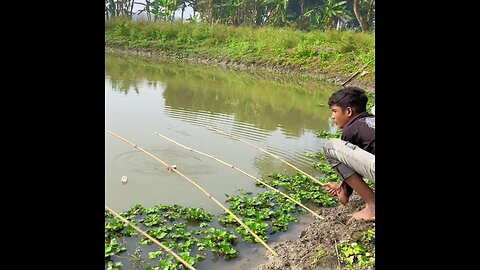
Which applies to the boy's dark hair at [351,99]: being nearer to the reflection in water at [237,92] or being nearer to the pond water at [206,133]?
the pond water at [206,133]

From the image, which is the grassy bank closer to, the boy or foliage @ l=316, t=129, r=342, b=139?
foliage @ l=316, t=129, r=342, b=139

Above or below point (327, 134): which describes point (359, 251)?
above

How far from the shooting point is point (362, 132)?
3283 millimetres

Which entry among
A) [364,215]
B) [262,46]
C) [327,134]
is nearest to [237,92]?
[327,134]

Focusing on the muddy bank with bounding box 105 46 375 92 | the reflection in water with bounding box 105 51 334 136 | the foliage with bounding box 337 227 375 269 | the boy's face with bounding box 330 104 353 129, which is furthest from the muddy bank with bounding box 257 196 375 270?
the muddy bank with bounding box 105 46 375 92

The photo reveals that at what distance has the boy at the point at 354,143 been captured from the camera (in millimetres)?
3242

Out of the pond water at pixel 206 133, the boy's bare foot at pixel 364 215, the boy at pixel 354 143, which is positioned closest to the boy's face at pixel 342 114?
the boy at pixel 354 143

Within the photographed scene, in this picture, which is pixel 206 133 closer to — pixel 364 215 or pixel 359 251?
pixel 364 215

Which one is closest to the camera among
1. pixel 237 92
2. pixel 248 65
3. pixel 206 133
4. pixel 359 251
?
pixel 359 251

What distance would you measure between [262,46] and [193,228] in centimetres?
1758
